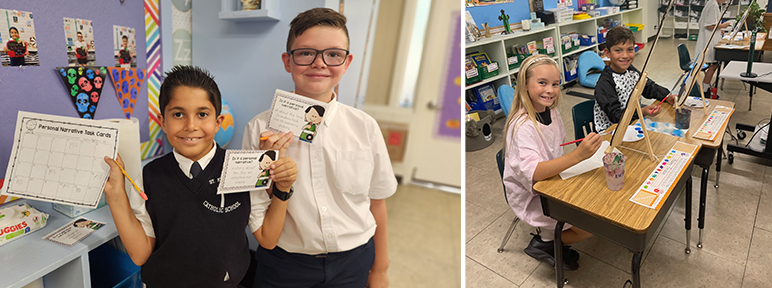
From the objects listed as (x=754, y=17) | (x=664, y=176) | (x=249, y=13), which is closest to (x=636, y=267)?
(x=664, y=176)

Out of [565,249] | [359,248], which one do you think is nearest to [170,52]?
[359,248]

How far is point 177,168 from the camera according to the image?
0.81 metres

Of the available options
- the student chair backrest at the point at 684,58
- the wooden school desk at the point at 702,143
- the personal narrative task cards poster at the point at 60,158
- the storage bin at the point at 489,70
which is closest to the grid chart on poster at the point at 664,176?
the wooden school desk at the point at 702,143

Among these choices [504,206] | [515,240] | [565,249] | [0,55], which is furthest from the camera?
[504,206]

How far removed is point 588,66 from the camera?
2119mm

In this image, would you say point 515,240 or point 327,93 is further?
point 515,240

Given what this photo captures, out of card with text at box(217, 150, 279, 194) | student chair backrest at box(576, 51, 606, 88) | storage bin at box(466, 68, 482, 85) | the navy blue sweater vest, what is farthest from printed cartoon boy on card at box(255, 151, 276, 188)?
storage bin at box(466, 68, 482, 85)

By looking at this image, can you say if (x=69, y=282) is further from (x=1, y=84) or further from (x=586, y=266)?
(x=586, y=266)

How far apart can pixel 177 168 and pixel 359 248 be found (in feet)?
1.43

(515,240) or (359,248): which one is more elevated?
(359,248)

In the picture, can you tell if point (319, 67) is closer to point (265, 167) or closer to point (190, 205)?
point (265, 167)

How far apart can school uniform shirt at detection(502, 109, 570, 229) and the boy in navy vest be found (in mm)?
1064

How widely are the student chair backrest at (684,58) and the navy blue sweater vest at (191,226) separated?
1.81 metres

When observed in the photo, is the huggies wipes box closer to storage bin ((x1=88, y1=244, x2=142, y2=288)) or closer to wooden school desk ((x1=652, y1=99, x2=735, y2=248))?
storage bin ((x1=88, y1=244, x2=142, y2=288))
